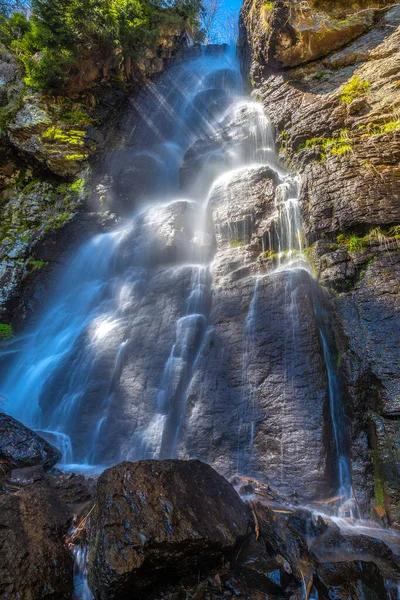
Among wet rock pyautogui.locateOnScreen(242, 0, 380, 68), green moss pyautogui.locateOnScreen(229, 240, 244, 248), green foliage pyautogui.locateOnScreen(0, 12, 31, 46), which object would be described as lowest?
→ green moss pyautogui.locateOnScreen(229, 240, 244, 248)

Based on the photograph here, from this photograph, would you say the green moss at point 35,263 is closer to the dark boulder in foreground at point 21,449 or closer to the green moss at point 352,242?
the dark boulder in foreground at point 21,449

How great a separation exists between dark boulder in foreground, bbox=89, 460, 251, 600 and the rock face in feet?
10.2

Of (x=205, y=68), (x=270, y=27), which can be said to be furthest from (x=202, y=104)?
(x=270, y=27)

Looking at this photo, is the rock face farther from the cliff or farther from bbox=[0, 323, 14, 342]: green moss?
bbox=[0, 323, 14, 342]: green moss

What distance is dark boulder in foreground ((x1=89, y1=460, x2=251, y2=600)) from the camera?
2.71 meters

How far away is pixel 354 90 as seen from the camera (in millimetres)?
9422

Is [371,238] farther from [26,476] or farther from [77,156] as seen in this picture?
[77,156]

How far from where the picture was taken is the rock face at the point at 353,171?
18.0 ft

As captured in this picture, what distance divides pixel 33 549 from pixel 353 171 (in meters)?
9.09

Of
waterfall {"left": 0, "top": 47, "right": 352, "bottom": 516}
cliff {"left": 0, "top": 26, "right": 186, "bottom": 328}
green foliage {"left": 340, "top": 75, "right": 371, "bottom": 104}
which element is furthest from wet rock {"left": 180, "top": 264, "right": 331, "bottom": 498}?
cliff {"left": 0, "top": 26, "right": 186, "bottom": 328}

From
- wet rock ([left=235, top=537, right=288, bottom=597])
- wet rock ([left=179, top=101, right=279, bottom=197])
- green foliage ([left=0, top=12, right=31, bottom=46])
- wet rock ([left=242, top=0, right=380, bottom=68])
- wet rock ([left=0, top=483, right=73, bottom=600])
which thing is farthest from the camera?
green foliage ([left=0, top=12, right=31, bottom=46])

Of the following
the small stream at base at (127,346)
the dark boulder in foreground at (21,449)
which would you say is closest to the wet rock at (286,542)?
the small stream at base at (127,346)

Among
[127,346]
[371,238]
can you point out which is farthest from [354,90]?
[127,346]

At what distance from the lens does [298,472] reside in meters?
5.48
